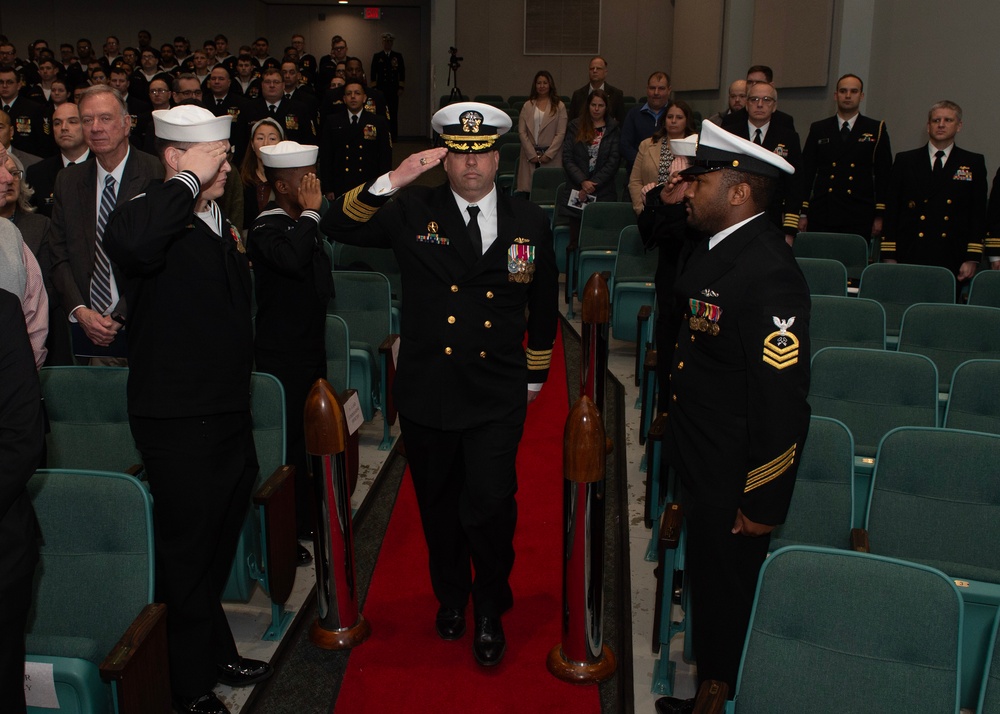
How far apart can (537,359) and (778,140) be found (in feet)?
10.8

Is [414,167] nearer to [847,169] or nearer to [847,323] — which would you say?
[847,323]

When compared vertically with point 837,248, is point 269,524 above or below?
below

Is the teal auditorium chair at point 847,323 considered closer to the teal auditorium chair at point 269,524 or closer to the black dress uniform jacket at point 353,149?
the teal auditorium chair at point 269,524

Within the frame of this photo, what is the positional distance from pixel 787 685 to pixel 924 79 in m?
6.07

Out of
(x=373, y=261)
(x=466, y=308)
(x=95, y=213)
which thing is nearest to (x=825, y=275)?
(x=373, y=261)

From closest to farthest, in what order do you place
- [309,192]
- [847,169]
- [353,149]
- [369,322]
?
[309,192] < [369,322] < [847,169] < [353,149]

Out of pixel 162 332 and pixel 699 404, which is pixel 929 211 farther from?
pixel 162 332

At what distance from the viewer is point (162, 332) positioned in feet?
7.98

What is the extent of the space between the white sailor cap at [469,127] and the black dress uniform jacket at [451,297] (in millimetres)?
179

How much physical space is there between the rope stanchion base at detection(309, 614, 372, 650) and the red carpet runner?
0.12 feet

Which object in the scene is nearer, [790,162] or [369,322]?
[369,322]

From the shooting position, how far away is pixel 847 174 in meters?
6.27

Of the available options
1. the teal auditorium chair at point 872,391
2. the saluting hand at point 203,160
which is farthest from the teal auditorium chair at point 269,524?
the teal auditorium chair at point 872,391

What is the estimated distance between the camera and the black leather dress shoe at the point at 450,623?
3084 mm
